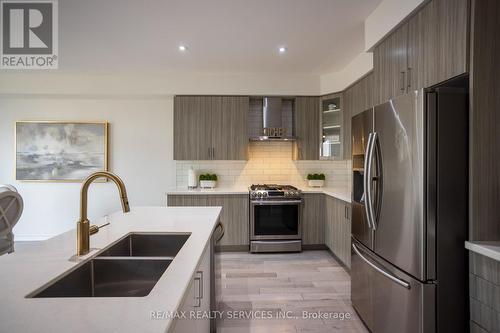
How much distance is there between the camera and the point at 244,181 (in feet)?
14.3

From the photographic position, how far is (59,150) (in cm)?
416

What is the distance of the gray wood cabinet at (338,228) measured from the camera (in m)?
3.11

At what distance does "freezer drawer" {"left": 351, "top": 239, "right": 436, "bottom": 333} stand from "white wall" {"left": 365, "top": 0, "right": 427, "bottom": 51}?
5.74 ft

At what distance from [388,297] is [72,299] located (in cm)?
179

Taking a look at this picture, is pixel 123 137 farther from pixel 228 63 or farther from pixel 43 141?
pixel 228 63

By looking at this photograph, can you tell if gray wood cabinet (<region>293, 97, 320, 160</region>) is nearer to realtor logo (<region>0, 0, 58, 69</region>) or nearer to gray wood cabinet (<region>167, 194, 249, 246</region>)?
gray wood cabinet (<region>167, 194, 249, 246</region>)

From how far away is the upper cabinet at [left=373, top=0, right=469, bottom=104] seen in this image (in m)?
1.44

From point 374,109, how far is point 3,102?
536cm

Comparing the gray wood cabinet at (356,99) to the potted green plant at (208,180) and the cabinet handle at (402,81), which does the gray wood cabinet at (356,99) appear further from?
the potted green plant at (208,180)

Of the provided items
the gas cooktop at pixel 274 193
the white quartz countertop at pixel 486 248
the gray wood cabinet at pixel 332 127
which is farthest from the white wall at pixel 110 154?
the white quartz countertop at pixel 486 248

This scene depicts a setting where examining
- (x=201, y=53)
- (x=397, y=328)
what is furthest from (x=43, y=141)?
(x=397, y=328)

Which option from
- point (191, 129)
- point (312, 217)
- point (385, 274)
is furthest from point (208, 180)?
point (385, 274)

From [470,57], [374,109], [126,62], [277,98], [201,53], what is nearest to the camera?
[470,57]

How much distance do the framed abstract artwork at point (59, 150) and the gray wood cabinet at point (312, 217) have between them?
10.5 ft
